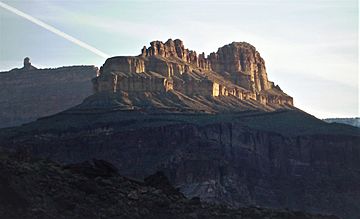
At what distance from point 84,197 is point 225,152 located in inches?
4219

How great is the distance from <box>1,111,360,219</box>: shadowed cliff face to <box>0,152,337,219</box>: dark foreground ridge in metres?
78.6

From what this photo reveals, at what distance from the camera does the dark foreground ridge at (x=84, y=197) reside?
50406mm

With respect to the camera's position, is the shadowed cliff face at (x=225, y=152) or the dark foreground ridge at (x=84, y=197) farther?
the shadowed cliff face at (x=225, y=152)

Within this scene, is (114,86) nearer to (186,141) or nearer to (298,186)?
(186,141)

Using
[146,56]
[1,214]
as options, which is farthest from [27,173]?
[146,56]

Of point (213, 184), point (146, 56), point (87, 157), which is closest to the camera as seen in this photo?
point (213, 184)

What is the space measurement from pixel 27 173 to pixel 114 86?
12945 centimetres

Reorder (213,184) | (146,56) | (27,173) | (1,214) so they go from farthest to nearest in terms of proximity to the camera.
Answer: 1. (146,56)
2. (213,184)
3. (27,173)
4. (1,214)

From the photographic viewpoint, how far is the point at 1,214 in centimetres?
4866

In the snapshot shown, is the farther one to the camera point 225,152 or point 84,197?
point 225,152

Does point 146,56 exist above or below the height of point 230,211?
above

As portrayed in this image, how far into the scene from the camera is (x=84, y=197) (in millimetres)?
52781

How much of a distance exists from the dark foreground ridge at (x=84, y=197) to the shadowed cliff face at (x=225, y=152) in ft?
258

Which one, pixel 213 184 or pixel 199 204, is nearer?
pixel 199 204
